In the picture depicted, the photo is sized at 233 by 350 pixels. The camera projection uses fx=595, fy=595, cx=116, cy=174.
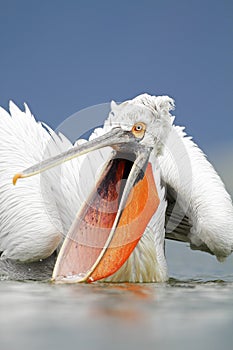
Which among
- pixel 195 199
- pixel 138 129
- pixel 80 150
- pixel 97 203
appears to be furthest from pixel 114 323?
pixel 195 199

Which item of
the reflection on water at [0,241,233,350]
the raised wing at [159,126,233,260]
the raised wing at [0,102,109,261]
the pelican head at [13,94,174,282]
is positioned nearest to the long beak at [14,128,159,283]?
the pelican head at [13,94,174,282]

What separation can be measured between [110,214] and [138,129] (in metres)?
0.75

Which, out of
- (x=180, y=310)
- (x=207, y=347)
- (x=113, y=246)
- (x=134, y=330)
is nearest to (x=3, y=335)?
(x=134, y=330)

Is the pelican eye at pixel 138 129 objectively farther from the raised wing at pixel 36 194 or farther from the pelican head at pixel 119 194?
the raised wing at pixel 36 194

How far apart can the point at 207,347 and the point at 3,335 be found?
515mm

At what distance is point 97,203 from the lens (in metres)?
4.82

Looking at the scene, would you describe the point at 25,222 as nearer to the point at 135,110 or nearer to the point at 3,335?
the point at 135,110

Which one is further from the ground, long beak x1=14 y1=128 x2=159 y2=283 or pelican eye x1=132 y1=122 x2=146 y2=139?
pelican eye x1=132 y1=122 x2=146 y2=139

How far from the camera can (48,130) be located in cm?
562

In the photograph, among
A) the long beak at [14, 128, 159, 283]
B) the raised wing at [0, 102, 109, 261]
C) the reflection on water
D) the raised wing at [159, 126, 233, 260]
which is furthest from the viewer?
the raised wing at [159, 126, 233, 260]

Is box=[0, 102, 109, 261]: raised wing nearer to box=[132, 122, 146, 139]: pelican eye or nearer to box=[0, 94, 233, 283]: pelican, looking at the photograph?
box=[0, 94, 233, 283]: pelican

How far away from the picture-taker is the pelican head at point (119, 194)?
457 centimetres

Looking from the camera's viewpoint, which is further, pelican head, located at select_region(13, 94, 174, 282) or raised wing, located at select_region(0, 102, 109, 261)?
raised wing, located at select_region(0, 102, 109, 261)

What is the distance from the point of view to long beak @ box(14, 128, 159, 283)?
4.50 meters
